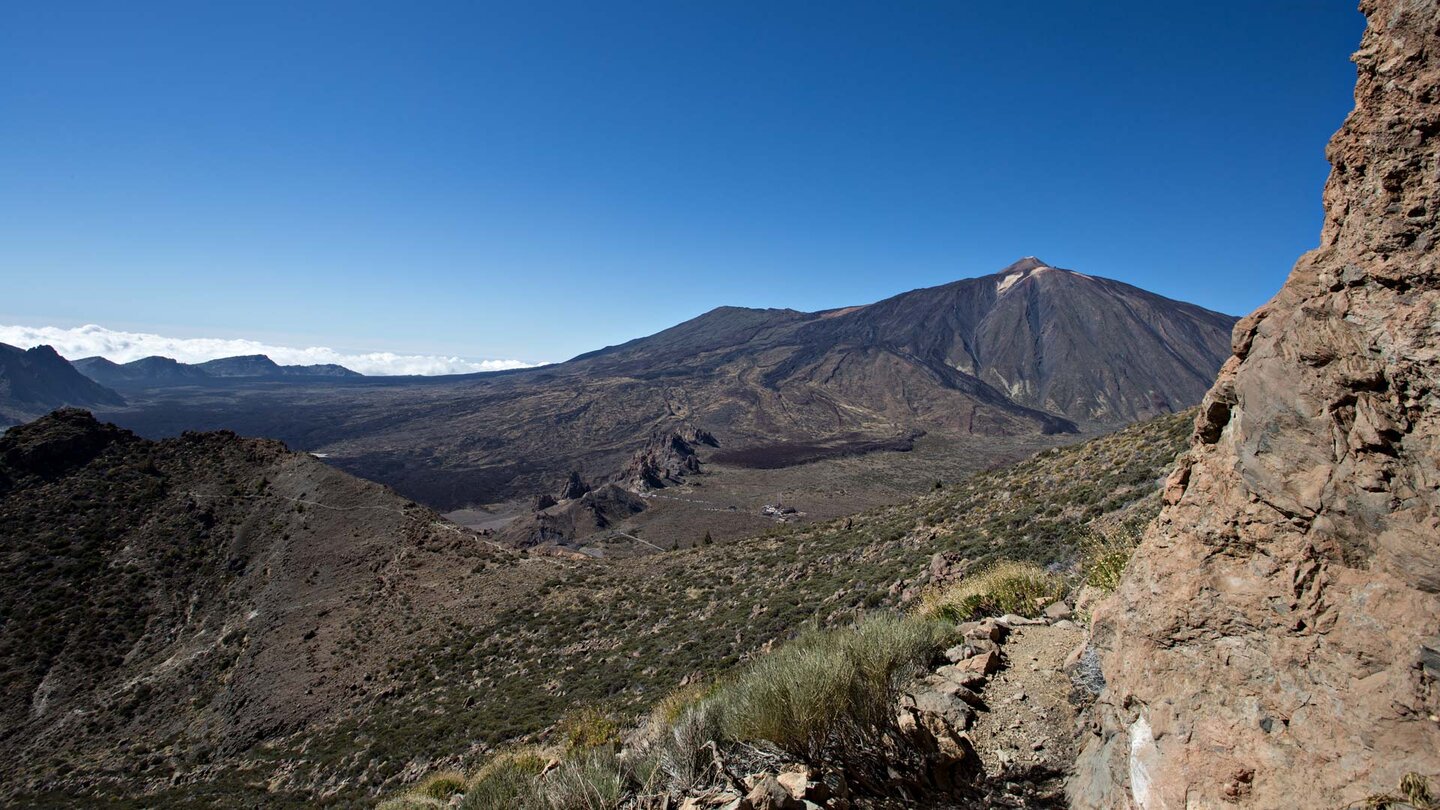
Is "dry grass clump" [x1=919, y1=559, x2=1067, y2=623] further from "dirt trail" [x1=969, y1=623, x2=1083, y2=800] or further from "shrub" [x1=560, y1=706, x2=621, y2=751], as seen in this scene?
"shrub" [x1=560, y1=706, x2=621, y2=751]

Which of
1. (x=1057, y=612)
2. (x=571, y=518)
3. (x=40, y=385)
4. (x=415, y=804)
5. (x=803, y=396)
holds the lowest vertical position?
(x=571, y=518)

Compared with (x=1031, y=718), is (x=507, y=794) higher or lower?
lower

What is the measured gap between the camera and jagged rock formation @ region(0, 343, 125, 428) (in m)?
144

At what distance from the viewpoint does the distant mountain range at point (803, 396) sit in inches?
3455

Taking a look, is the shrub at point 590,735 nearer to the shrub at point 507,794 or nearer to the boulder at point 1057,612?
the shrub at point 507,794

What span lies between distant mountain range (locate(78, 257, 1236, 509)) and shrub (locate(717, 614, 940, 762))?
228ft

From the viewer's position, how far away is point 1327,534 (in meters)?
2.19

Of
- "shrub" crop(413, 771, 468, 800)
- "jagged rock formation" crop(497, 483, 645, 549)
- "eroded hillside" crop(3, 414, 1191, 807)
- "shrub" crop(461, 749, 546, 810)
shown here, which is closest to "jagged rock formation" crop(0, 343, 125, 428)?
"jagged rock formation" crop(497, 483, 645, 549)

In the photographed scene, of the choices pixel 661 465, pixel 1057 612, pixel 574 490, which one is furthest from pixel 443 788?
pixel 661 465

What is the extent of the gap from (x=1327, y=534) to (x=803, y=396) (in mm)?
112028

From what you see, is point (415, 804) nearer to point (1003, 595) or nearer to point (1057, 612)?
point (1003, 595)

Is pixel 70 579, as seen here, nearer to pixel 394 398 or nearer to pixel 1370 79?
pixel 1370 79

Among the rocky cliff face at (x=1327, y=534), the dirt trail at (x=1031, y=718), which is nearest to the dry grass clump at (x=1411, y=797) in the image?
the rocky cliff face at (x=1327, y=534)

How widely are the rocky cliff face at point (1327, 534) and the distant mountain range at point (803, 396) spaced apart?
71640 mm
